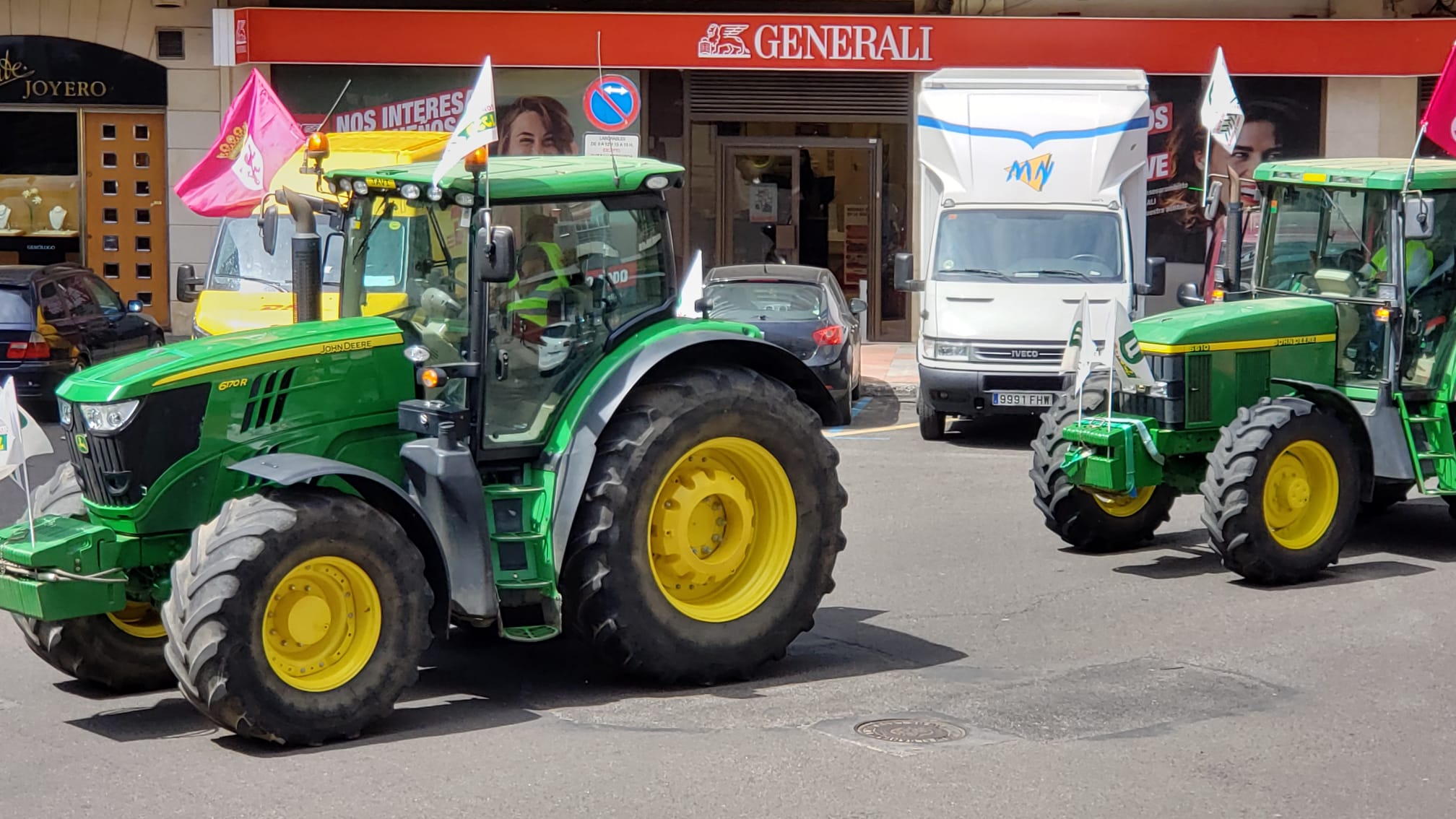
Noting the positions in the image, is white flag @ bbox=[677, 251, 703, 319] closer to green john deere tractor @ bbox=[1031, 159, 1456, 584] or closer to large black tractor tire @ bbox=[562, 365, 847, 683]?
large black tractor tire @ bbox=[562, 365, 847, 683]

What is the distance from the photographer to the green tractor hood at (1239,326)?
36.6ft

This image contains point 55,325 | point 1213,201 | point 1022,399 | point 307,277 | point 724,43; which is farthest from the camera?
point 724,43

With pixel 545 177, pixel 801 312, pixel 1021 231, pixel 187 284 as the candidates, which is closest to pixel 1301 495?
pixel 545 177

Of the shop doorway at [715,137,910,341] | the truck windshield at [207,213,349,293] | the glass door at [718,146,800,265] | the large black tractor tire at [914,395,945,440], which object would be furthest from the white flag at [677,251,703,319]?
the glass door at [718,146,800,265]

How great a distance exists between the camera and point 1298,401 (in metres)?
10.9

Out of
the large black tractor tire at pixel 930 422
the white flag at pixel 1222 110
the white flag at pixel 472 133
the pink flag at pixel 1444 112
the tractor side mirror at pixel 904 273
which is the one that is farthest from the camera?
the tractor side mirror at pixel 904 273

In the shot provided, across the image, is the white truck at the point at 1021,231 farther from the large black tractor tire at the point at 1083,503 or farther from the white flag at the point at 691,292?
the white flag at the point at 691,292

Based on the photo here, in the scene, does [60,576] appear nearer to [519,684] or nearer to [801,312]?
[519,684]

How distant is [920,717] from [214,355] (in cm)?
341

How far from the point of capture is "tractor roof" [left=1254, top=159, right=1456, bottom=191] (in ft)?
38.3

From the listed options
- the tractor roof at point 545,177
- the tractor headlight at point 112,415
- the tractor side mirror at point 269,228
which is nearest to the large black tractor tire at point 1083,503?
the tractor roof at point 545,177

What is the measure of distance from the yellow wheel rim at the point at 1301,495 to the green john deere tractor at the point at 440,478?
3.32m

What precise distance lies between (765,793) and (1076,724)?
1702 millimetres

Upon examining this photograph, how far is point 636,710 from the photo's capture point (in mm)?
8000
